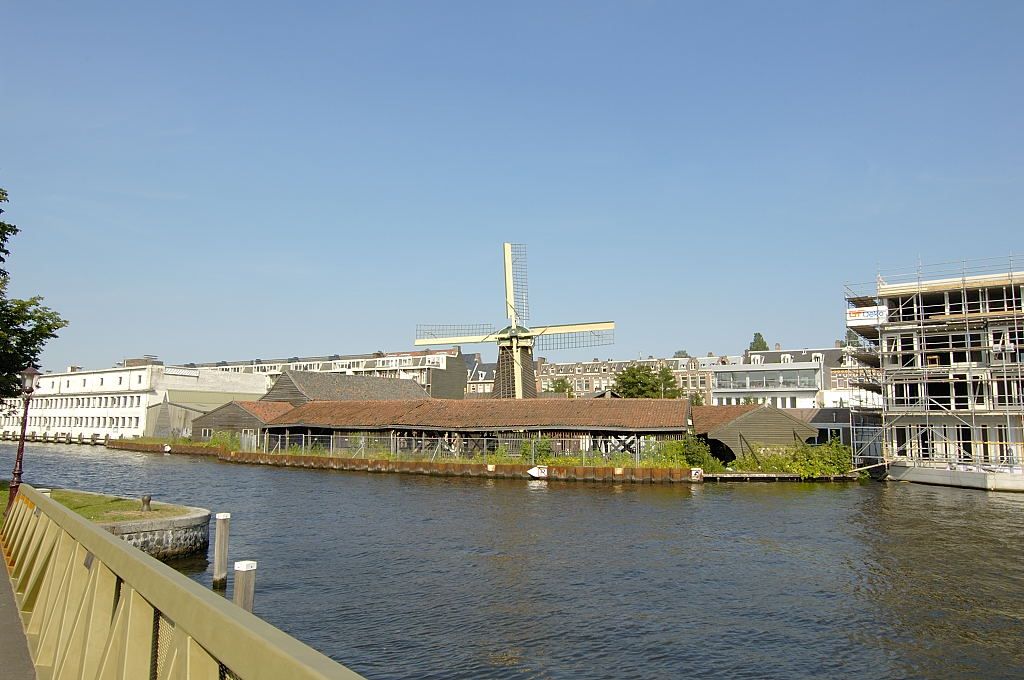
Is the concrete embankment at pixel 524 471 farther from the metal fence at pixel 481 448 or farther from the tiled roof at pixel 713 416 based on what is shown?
the tiled roof at pixel 713 416

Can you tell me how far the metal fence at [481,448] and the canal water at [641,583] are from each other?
1063 centimetres

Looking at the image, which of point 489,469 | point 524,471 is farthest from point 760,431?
point 489,469

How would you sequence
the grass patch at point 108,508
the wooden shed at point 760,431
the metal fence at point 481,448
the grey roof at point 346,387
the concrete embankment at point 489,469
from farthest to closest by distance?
the grey roof at point 346,387
the wooden shed at point 760,431
the metal fence at point 481,448
the concrete embankment at point 489,469
the grass patch at point 108,508

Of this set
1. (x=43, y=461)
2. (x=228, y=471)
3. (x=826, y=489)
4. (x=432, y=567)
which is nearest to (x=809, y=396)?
(x=826, y=489)

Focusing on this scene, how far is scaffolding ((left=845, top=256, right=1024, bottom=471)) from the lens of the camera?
144 ft

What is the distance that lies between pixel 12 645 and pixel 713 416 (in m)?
51.0

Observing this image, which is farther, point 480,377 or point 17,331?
point 480,377

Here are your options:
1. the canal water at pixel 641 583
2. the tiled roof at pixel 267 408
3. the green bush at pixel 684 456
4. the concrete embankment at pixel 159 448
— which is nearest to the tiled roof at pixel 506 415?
the green bush at pixel 684 456

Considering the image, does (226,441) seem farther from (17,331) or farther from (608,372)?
(608,372)

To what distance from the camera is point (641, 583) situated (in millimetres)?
18969

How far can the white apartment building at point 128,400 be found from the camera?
83875mm

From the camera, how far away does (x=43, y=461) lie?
192 ft

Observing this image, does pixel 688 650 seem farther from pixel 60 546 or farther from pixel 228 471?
pixel 228 471

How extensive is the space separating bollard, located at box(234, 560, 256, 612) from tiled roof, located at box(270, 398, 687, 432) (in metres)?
36.0
